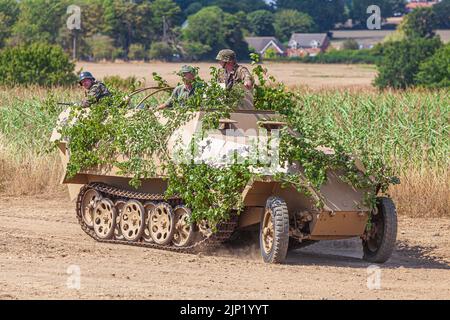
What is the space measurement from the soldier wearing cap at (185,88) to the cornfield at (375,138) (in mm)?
3079

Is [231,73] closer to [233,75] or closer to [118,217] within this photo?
[233,75]

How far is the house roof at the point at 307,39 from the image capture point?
344 ft

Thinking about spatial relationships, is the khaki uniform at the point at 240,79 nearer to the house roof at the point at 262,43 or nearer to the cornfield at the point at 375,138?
the cornfield at the point at 375,138

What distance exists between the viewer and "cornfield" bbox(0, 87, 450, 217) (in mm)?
17922

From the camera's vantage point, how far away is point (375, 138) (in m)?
20.7

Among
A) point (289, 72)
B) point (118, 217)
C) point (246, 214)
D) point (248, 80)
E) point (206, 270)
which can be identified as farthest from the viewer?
point (289, 72)

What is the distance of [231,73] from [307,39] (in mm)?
94083

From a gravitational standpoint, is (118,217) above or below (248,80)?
below

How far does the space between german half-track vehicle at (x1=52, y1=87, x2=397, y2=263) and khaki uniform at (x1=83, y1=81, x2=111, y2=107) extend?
621 mm

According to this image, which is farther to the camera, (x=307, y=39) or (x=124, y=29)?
(x=307, y=39)

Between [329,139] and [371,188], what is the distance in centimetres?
74

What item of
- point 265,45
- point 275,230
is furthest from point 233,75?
point 265,45

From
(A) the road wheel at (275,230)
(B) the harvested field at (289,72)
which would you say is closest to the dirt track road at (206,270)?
(A) the road wheel at (275,230)
